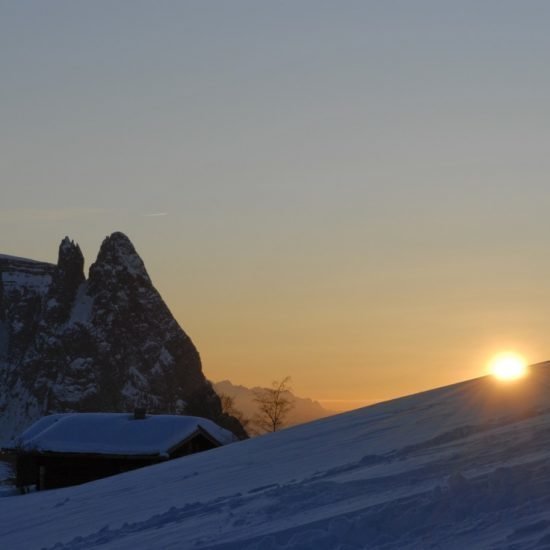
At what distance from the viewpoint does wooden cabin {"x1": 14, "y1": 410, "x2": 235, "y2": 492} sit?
40719mm

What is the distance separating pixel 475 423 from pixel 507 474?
13.6 ft

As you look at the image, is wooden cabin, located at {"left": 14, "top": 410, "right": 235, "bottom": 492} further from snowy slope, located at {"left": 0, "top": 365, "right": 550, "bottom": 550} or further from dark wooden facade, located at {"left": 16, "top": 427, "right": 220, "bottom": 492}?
snowy slope, located at {"left": 0, "top": 365, "right": 550, "bottom": 550}

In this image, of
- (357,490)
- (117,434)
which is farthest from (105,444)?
(357,490)

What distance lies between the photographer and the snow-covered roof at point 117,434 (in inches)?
1607

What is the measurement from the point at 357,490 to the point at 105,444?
3017 cm

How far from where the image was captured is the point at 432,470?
1240cm

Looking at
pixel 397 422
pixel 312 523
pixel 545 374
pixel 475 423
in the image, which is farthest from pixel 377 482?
pixel 545 374

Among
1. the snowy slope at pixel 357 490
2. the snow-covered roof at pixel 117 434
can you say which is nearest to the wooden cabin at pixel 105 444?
the snow-covered roof at pixel 117 434

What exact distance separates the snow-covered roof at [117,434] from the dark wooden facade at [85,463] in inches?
8.2

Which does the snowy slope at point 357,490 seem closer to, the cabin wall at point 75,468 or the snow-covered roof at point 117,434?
the snow-covered roof at point 117,434

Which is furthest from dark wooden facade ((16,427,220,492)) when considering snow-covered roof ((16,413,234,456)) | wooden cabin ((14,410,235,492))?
snow-covered roof ((16,413,234,456))

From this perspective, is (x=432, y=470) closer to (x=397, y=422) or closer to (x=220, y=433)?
(x=397, y=422)

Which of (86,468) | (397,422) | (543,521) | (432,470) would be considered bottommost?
(543,521)

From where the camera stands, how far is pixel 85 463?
136ft
